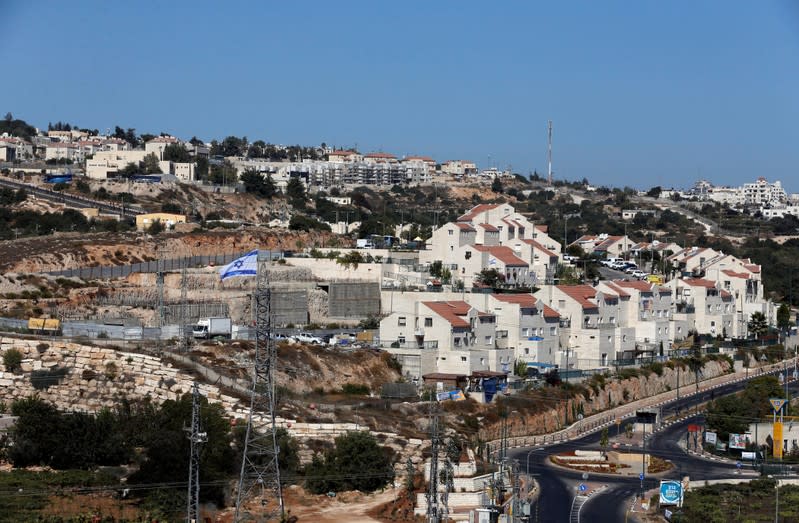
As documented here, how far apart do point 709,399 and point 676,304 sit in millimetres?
12658

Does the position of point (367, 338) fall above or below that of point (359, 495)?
above

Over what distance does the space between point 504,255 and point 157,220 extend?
23.1 meters

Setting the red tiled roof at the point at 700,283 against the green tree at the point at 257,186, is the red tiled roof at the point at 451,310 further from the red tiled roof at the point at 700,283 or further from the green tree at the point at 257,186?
the green tree at the point at 257,186

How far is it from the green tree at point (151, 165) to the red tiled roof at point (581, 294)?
57.8 metres

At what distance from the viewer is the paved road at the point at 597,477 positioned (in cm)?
4116

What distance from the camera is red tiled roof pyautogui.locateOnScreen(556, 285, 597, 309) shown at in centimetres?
6725

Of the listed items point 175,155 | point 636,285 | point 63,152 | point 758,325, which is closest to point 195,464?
point 636,285

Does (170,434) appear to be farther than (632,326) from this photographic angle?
No

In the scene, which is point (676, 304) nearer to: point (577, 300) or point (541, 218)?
point (577, 300)

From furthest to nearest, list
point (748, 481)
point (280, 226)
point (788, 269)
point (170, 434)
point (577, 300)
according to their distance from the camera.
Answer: point (788, 269)
point (280, 226)
point (577, 300)
point (748, 481)
point (170, 434)

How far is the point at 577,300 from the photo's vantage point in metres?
67.2

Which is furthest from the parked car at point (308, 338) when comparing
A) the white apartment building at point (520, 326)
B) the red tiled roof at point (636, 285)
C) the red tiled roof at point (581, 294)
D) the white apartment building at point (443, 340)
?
the red tiled roof at point (636, 285)

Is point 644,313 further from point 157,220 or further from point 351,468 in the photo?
point 351,468

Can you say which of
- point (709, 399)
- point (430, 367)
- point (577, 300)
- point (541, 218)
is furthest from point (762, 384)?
point (541, 218)
